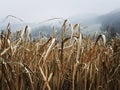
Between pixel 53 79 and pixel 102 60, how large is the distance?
17.2 inches

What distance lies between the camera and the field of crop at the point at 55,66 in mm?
2174

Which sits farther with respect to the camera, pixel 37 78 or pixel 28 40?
pixel 28 40

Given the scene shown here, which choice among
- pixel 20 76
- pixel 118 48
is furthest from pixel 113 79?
pixel 20 76

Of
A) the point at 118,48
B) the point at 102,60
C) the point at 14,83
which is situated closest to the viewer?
the point at 14,83

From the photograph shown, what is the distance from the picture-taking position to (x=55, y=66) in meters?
2.26

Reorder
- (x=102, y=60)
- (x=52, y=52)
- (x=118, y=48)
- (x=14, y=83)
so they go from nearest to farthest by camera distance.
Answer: (x=14, y=83)
(x=52, y=52)
(x=102, y=60)
(x=118, y=48)

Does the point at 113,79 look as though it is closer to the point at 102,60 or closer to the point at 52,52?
the point at 102,60

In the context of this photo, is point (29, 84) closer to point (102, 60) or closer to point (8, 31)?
point (8, 31)

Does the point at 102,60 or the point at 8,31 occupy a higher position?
the point at 8,31

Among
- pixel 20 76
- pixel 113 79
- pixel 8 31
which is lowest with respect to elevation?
pixel 113 79

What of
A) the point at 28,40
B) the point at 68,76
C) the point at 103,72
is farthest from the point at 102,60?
the point at 28,40

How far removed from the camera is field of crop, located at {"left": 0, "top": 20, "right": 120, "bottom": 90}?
2174mm

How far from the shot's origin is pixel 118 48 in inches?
109

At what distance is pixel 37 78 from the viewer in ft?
7.23
